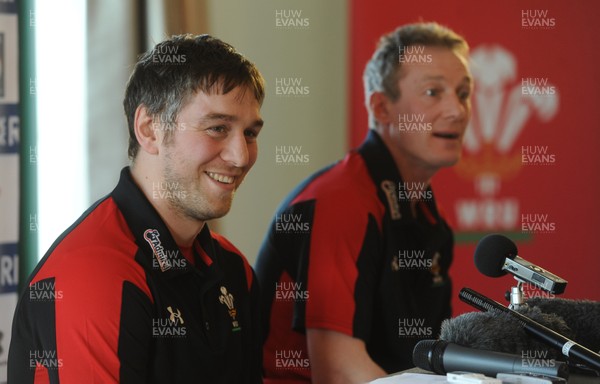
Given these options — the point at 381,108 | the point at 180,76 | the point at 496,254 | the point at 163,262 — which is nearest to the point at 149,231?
the point at 163,262

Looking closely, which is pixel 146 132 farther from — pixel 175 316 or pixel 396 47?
pixel 396 47

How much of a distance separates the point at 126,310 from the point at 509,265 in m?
0.59

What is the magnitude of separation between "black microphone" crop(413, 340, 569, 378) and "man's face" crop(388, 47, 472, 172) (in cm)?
123

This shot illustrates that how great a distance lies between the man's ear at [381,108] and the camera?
2312 millimetres

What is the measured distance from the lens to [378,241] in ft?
6.57

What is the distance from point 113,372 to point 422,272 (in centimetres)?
100

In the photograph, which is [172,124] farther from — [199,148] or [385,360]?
[385,360]

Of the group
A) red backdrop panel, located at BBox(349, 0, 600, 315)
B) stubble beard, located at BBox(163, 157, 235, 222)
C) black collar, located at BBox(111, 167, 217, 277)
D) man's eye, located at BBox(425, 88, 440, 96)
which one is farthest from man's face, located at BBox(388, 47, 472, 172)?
black collar, located at BBox(111, 167, 217, 277)

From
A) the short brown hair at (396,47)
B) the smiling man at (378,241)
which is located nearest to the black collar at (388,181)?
the smiling man at (378,241)

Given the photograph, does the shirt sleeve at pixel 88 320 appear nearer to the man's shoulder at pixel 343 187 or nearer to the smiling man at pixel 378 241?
the smiling man at pixel 378 241

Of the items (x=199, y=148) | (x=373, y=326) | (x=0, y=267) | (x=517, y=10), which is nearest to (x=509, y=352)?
(x=199, y=148)

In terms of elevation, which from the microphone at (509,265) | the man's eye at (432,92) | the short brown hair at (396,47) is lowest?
the microphone at (509,265)

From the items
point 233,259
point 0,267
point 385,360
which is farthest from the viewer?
point 0,267

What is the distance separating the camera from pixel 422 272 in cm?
213
